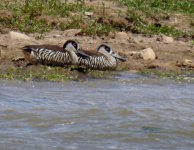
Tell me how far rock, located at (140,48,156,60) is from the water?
209cm

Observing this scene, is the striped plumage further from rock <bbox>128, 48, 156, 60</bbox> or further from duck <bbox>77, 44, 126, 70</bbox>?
rock <bbox>128, 48, 156, 60</bbox>

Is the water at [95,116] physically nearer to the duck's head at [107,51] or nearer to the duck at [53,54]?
the duck at [53,54]

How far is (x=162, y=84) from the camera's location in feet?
35.7

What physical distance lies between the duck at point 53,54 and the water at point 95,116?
1.18m

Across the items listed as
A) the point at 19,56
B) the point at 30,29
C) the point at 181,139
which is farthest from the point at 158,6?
the point at 181,139

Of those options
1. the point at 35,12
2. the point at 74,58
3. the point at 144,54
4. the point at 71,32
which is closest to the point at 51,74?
the point at 74,58

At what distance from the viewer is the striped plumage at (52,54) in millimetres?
11398

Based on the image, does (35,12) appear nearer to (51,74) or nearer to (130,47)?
(130,47)

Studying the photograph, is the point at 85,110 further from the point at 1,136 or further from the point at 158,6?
the point at 158,6

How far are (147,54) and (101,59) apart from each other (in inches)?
44.1

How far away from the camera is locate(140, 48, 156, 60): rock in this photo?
41.6 ft

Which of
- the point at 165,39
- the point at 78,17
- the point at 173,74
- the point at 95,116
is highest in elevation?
the point at 78,17

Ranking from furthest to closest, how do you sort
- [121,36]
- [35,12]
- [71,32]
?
[35,12] < [121,36] < [71,32]

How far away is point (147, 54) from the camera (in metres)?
12.8
